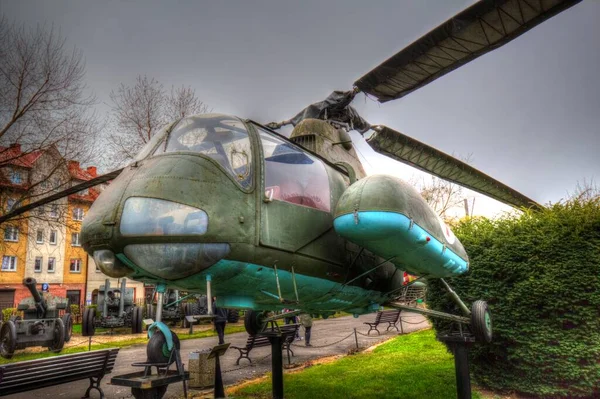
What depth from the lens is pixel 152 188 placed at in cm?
334

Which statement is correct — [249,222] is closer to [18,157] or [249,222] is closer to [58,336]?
[18,157]

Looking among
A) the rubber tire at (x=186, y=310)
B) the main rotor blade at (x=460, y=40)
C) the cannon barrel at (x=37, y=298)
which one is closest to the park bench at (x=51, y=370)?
the main rotor blade at (x=460, y=40)

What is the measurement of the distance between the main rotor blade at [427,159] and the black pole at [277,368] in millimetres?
4057

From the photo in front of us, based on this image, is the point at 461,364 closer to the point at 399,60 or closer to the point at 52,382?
the point at 399,60

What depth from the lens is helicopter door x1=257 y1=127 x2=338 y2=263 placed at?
3.97 metres

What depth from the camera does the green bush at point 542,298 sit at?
6652 millimetres

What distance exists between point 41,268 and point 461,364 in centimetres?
3331

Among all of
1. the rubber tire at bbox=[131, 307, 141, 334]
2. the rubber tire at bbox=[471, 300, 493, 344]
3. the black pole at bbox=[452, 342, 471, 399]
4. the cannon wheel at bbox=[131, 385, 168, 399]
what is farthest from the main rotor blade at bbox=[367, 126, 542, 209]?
the rubber tire at bbox=[131, 307, 141, 334]

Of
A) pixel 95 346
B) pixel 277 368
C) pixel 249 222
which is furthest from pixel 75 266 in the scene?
pixel 249 222

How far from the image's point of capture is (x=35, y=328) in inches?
533

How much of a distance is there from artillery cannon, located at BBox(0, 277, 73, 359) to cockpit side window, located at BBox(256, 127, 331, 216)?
40.3ft

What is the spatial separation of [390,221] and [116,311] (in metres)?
18.9

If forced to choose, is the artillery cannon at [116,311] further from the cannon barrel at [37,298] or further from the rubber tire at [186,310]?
the cannon barrel at [37,298]

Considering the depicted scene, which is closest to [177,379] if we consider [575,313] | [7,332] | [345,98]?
[345,98]
